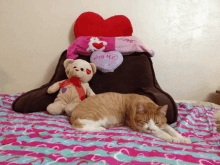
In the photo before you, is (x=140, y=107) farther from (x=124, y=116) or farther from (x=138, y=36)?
(x=138, y=36)

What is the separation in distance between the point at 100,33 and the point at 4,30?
1.11m

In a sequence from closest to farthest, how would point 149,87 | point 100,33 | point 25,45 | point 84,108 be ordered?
point 84,108 < point 149,87 < point 100,33 < point 25,45

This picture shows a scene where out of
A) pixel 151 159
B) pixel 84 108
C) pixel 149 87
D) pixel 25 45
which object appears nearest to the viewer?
pixel 151 159

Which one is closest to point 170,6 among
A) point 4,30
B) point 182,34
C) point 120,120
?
point 182,34

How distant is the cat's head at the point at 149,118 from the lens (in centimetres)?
101

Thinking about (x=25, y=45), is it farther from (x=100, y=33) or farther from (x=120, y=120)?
(x=120, y=120)

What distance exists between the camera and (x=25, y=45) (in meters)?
1.90

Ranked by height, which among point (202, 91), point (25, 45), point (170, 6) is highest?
point (170, 6)

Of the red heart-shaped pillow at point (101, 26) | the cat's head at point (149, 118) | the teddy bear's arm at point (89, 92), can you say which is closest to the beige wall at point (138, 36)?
the red heart-shaped pillow at point (101, 26)

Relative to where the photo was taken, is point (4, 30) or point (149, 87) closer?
point (149, 87)

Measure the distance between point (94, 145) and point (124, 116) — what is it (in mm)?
439

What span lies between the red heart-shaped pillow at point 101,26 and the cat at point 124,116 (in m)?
0.83

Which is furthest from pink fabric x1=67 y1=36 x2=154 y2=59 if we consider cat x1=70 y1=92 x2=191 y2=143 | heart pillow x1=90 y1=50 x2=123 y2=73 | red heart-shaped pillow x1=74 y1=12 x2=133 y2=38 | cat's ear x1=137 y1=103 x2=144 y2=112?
cat's ear x1=137 y1=103 x2=144 y2=112

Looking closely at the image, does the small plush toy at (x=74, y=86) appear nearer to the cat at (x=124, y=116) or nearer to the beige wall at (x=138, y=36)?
the cat at (x=124, y=116)
